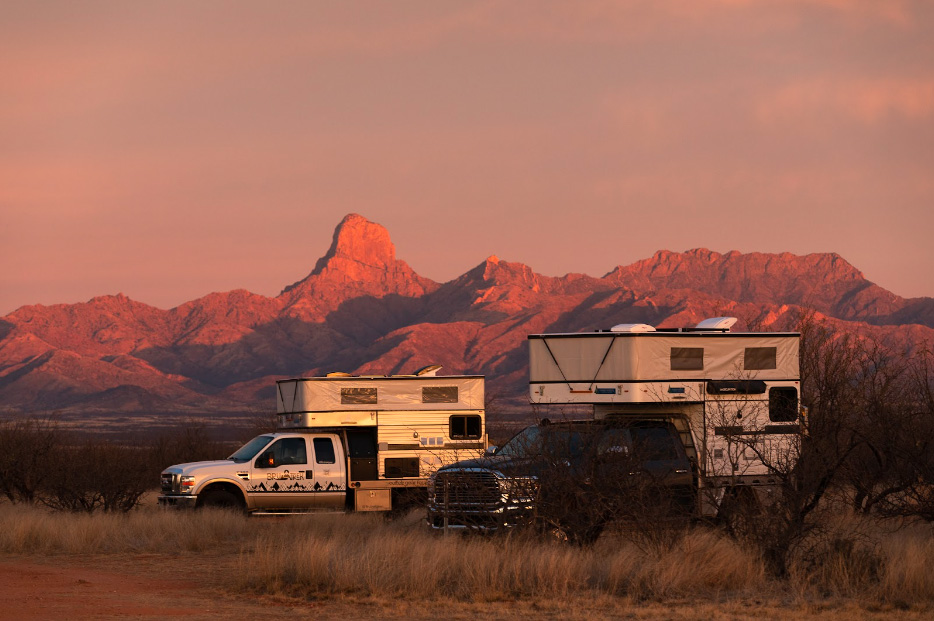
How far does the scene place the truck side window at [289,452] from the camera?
2045 cm

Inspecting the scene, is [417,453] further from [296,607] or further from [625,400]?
[296,607]

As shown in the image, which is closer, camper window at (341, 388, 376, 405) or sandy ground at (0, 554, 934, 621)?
sandy ground at (0, 554, 934, 621)

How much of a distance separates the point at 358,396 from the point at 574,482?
762 centimetres

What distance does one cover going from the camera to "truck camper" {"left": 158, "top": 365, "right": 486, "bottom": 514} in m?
20.2

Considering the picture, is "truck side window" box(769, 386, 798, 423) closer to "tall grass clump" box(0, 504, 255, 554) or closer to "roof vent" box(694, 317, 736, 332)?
"roof vent" box(694, 317, 736, 332)

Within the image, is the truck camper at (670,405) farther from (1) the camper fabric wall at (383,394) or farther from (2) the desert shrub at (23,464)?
(2) the desert shrub at (23,464)

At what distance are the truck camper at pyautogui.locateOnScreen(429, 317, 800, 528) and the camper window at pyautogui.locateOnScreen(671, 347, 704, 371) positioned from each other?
1cm

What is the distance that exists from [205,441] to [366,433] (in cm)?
1963

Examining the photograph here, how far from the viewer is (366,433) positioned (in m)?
21.1

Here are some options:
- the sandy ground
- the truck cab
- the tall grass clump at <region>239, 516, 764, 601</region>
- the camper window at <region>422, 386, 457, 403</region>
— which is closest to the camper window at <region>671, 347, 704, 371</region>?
the tall grass clump at <region>239, 516, 764, 601</region>

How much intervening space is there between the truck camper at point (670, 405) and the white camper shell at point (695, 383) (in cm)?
1

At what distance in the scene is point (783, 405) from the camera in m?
15.9

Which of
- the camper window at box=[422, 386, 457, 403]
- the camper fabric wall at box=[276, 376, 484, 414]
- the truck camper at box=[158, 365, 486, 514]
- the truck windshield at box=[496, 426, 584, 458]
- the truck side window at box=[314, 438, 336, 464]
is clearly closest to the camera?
the truck windshield at box=[496, 426, 584, 458]

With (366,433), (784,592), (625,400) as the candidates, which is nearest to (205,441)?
(366,433)
